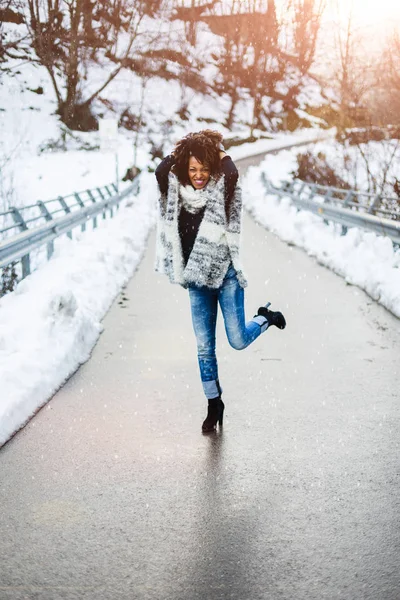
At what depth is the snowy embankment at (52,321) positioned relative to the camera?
5.57m

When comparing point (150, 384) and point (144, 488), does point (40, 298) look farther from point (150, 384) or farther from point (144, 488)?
point (144, 488)

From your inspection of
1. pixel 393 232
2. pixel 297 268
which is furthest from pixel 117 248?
pixel 393 232

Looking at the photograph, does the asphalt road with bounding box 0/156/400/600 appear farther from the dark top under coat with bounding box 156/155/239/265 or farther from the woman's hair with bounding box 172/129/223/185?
the woman's hair with bounding box 172/129/223/185

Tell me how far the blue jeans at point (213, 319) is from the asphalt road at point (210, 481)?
406 millimetres

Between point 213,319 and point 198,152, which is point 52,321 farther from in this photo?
point 198,152

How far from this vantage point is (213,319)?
5.08 m

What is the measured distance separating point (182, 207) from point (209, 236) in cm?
28

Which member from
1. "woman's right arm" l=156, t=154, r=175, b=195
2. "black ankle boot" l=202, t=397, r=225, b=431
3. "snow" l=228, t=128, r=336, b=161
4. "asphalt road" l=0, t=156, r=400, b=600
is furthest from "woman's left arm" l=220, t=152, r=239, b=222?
"snow" l=228, t=128, r=336, b=161

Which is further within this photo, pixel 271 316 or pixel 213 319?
pixel 271 316

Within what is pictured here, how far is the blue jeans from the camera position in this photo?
493cm

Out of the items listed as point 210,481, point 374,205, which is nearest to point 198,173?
point 210,481

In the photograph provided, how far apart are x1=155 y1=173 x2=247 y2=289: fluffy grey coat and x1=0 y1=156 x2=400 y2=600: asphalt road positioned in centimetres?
112

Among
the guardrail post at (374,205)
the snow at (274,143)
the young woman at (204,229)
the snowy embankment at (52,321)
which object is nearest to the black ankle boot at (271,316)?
the young woman at (204,229)

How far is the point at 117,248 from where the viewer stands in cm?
1397
